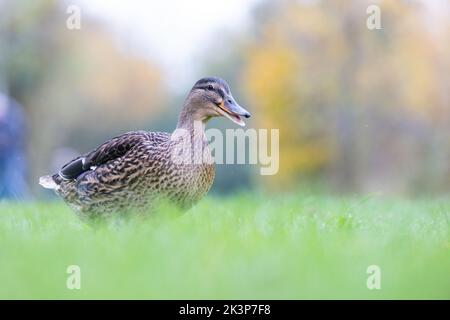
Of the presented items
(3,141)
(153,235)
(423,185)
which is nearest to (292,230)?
(153,235)

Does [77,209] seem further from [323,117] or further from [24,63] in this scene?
[24,63]

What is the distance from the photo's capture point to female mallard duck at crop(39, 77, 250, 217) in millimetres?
4895

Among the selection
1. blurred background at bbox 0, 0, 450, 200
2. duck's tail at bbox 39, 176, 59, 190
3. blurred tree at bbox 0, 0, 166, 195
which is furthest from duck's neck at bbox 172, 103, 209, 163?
blurred tree at bbox 0, 0, 166, 195

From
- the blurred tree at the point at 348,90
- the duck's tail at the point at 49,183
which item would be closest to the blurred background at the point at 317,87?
the blurred tree at the point at 348,90

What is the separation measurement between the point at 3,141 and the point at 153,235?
9.49 metres

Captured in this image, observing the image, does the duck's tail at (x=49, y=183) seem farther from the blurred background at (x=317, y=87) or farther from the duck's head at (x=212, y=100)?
the blurred background at (x=317, y=87)

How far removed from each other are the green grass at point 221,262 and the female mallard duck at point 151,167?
0.36m

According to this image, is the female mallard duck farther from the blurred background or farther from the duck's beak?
the blurred background

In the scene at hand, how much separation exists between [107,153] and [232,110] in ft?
3.05

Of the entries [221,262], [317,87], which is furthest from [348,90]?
[221,262]

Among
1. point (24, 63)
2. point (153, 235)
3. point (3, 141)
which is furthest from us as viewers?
point (24, 63)

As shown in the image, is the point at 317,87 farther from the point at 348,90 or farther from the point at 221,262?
the point at 221,262

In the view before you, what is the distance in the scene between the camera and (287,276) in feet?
10.8

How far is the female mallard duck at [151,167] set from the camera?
4895 millimetres
